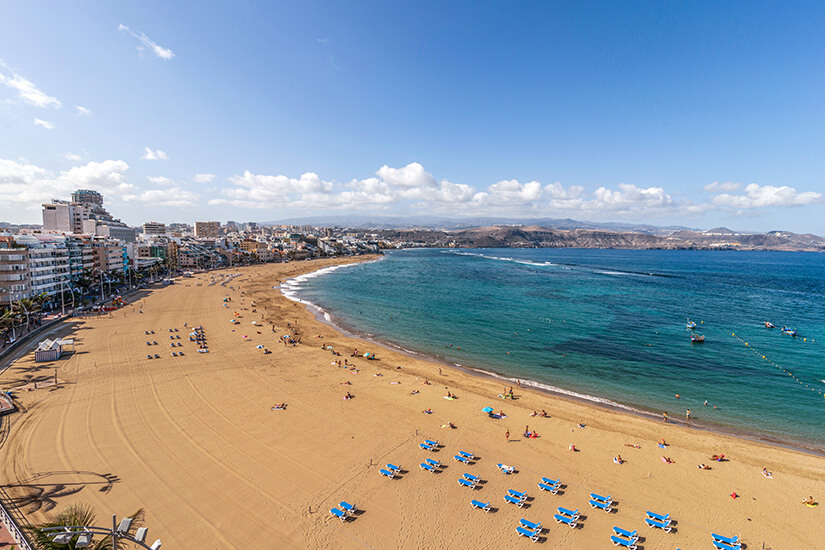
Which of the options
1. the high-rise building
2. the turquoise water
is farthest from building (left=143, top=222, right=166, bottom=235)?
the turquoise water

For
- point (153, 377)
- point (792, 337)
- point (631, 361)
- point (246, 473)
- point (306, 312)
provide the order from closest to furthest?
point (246, 473)
point (153, 377)
point (631, 361)
point (792, 337)
point (306, 312)

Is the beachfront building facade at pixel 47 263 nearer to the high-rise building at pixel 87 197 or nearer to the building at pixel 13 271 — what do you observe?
the building at pixel 13 271

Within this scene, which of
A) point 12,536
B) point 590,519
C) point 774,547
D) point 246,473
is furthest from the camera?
point 246,473

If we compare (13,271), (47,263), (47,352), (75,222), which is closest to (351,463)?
(47,352)

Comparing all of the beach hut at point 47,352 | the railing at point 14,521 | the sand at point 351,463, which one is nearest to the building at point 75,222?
the beach hut at point 47,352

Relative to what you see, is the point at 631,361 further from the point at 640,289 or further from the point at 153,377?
the point at 640,289

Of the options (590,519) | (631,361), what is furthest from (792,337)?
(590,519)

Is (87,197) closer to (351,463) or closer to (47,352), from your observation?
(47,352)
